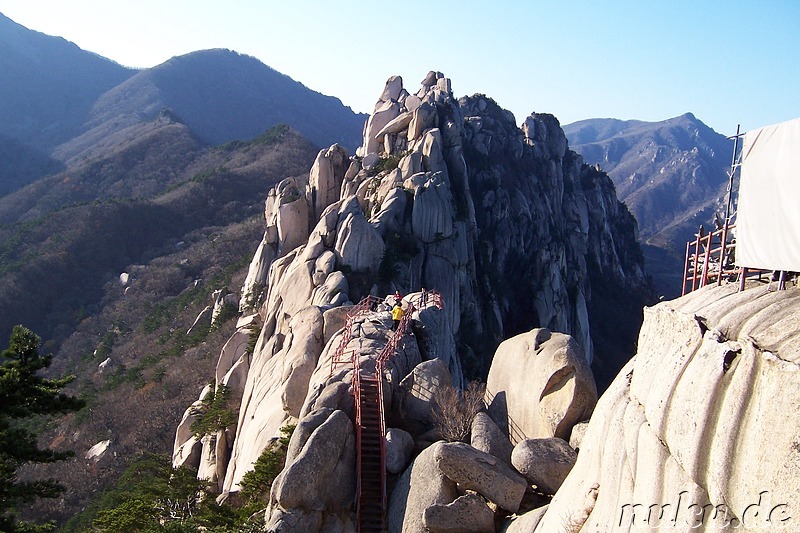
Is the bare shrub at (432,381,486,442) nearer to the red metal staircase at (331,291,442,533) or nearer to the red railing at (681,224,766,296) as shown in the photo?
the red metal staircase at (331,291,442,533)

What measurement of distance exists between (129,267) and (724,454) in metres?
79.4

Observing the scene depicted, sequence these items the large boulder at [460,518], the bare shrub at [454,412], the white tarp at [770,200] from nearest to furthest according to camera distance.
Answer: the white tarp at [770,200] → the large boulder at [460,518] → the bare shrub at [454,412]

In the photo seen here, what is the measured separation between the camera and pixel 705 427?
655 cm

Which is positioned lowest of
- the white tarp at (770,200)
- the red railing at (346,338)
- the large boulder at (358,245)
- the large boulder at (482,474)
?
the large boulder at (482,474)

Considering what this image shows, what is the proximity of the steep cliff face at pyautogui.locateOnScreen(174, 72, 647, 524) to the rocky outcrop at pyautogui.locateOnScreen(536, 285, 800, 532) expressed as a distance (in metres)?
4.91

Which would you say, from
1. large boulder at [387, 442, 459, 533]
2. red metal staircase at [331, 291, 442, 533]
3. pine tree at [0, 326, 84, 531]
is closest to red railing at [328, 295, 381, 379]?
red metal staircase at [331, 291, 442, 533]

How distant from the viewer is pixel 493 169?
6969cm

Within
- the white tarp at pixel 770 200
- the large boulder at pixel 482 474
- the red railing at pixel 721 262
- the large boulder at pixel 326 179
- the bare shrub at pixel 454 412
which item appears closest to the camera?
the white tarp at pixel 770 200

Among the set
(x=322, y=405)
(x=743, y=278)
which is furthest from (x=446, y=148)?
(x=743, y=278)

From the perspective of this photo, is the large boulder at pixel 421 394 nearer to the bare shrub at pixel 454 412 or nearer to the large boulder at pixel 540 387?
the bare shrub at pixel 454 412

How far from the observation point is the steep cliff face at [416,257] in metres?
19.6

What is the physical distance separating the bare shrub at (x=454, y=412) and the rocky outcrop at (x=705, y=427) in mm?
4070

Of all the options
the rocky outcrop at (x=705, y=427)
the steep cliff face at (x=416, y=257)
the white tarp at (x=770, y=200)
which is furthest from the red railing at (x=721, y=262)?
the steep cliff face at (x=416, y=257)

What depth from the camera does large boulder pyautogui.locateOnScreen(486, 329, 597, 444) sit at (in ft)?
39.9
